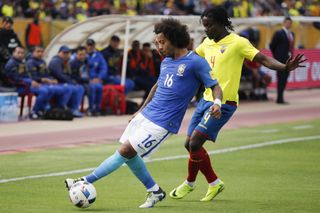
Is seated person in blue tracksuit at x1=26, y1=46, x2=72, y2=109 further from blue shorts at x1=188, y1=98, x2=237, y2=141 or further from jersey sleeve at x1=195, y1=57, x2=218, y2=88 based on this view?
jersey sleeve at x1=195, y1=57, x2=218, y2=88

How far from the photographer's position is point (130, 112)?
2333 centimetres

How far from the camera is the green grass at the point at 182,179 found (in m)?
10.8

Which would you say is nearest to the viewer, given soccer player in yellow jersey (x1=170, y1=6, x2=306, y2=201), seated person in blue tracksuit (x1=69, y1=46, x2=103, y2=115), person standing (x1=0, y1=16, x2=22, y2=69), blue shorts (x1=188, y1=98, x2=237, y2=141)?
blue shorts (x1=188, y1=98, x2=237, y2=141)

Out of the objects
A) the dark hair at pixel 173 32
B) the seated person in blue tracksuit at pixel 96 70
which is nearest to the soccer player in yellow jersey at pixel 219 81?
the dark hair at pixel 173 32

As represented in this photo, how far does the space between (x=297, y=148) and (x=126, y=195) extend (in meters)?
6.25

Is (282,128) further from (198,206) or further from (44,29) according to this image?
(44,29)

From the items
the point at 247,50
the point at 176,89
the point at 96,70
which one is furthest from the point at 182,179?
the point at 96,70

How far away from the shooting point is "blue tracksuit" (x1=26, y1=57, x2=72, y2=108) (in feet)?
70.3

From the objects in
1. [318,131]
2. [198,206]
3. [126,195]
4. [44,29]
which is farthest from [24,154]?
[44,29]

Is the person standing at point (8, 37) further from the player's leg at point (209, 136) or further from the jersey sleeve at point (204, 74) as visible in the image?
the jersey sleeve at point (204, 74)

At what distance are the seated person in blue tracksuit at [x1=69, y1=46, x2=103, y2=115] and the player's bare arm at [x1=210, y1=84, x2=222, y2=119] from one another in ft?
39.9

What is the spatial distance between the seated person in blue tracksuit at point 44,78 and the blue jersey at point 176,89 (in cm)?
1106

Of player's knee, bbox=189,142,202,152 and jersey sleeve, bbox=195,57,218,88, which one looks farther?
player's knee, bbox=189,142,202,152

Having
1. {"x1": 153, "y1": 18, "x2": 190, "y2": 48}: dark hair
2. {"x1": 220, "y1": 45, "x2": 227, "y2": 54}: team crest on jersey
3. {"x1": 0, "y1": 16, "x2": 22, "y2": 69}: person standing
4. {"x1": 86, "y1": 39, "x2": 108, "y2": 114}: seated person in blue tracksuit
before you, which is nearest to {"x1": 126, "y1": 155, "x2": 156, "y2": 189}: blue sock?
{"x1": 153, "y1": 18, "x2": 190, "y2": 48}: dark hair
